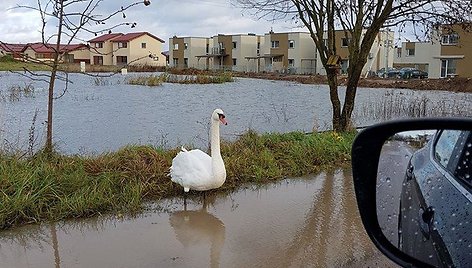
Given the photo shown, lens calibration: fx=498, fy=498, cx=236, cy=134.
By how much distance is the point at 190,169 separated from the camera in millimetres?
5785

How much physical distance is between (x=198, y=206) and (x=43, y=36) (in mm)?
2882

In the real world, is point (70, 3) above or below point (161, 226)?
above

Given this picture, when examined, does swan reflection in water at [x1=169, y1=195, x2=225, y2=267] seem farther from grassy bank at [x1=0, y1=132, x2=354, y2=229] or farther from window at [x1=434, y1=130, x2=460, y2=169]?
window at [x1=434, y1=130, x2=460, y2=169]

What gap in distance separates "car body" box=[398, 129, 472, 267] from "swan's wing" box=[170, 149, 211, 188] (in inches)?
156

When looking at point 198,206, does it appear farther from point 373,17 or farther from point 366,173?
point 373,17

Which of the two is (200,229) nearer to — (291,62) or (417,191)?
(417,191)

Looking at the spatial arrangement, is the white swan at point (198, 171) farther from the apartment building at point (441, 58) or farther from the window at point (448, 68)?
the window at point (448, 68)

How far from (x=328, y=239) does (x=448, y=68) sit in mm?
48295

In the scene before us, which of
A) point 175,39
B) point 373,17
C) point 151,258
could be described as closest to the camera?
point 151,258

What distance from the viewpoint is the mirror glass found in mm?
1401

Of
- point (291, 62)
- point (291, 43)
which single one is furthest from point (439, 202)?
point (291, 62)

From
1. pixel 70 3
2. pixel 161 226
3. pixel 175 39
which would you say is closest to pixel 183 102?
pixel 70 3

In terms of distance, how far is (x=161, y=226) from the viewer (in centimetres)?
509

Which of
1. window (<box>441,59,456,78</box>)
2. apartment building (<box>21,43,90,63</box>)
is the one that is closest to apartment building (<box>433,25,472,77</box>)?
window (<box>441,59,456,78</box>)
